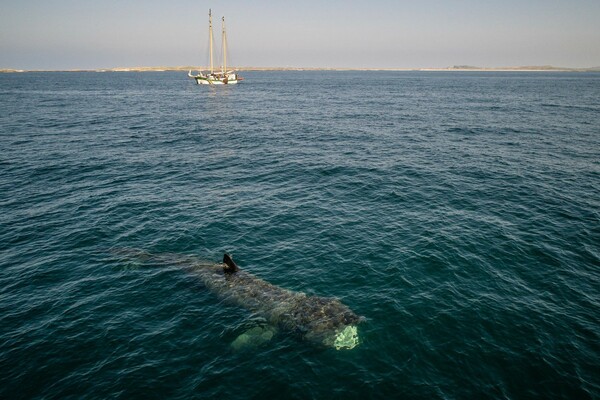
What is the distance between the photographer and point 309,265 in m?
21.3

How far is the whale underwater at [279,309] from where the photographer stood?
1567 cm

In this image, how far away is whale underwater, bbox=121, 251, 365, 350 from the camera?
15672 millimetres

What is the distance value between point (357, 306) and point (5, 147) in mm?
52468

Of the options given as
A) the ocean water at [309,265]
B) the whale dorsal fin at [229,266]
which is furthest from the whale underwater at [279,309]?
the ocean water at [309,265]

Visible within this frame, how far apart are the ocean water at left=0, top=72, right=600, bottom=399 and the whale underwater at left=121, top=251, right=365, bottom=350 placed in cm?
52

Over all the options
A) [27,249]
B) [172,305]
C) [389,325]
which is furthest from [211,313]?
[27,249]

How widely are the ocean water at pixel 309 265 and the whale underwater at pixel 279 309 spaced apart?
52cm

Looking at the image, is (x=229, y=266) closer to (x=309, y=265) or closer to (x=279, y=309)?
(x=279, y=309)

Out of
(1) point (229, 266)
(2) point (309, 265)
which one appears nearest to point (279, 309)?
(1) point (229, 266)

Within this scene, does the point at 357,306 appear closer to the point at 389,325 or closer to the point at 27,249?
the point at 389,325

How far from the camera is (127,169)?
38656 mm

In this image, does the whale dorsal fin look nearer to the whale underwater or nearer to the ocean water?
the whale underwater

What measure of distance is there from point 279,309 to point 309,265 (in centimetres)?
459

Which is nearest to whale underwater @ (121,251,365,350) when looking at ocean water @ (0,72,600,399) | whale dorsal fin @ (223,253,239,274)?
whale dorsal fin @ (223,253,239,274)
